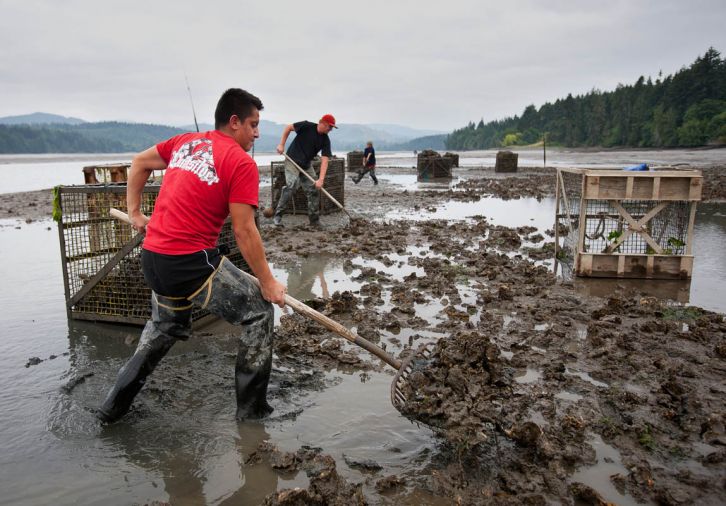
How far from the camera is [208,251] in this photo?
330 cm

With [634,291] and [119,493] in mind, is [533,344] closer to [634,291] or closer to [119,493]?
[634,291]

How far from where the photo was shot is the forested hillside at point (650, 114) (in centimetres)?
7612

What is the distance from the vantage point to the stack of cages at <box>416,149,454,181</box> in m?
28.6

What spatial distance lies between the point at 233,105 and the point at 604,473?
3.29 metres

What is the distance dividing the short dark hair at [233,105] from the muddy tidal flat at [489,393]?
6.94 feet

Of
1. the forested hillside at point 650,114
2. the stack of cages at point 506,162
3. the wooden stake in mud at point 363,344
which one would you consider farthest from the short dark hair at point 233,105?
the forested hillside at point 650,114

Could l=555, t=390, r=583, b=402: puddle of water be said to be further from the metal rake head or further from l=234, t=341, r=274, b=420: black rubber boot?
l=234, t=341, r=274, b=420: black rubber boot

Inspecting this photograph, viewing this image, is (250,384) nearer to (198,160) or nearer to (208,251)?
(208,251)

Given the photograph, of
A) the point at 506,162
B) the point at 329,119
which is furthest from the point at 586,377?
Answer: the point at 506,162

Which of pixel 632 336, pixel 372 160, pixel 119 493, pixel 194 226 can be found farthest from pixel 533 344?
pixel 372 160

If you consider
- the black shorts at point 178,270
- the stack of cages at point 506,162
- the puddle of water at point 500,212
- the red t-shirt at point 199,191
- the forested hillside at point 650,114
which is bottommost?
the puddle of water at point 500,212

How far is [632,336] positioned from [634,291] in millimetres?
1811

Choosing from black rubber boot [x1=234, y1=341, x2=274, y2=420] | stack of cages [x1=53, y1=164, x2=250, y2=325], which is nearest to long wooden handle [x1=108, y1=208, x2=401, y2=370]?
black rubber boot [x1=234, y1=341, x2=274, y2=420]

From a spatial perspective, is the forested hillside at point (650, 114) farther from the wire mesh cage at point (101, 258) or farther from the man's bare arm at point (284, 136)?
the wire mesh cage at point (101, 258)
